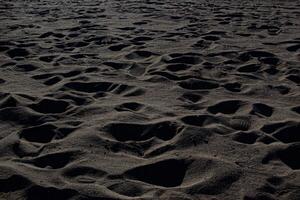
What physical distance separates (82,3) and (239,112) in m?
7.99

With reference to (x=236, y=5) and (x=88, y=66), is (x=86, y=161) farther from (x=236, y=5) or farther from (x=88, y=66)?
(x=236, y=5)

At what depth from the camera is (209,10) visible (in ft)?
30.1

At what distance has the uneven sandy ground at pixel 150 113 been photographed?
2.55 m

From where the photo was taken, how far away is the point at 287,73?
4.58m

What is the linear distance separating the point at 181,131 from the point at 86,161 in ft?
2.58

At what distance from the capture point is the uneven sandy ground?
255cm

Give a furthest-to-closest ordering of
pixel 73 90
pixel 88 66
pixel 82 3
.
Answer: pixel 82 3
pixel 88 66
pixel 73 90

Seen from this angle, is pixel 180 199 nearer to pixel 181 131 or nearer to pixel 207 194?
pixel 207 194

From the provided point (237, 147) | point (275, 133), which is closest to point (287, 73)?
point (275, 133)

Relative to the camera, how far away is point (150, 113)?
11.6 ft

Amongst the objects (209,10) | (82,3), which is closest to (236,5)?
(209,10)

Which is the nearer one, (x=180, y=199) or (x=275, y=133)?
(x=180, y=199)

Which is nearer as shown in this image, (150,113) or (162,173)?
(162,173)

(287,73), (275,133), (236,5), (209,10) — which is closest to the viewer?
(275,133)
